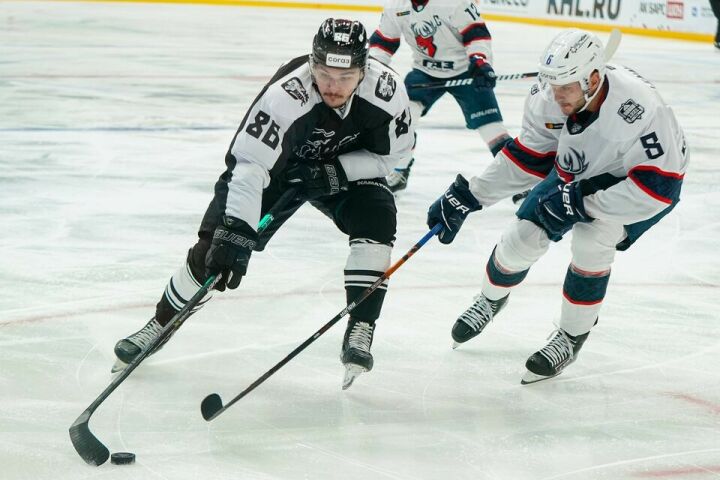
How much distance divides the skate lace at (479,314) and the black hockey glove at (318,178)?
57 centimetres

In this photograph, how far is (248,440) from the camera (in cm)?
244

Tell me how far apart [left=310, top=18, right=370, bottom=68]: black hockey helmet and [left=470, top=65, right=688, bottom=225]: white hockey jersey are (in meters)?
0.57

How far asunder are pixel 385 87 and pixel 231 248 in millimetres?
627

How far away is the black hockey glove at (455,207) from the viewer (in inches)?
117

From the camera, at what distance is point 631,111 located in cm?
269

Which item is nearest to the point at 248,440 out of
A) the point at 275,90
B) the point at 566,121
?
the point at 275,90

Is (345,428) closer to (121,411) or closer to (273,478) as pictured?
(273,478)

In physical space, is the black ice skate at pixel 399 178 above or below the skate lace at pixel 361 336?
below

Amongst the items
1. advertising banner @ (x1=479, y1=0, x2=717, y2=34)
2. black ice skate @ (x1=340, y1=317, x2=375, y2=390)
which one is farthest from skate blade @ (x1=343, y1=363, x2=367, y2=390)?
advertising banner @ (x1=479, y1=0, x2=717, y2=34)

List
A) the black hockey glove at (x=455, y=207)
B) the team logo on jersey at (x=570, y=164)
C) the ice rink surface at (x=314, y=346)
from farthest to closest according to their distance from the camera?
the black hockey glove at (x=455, y=207)
the team logo on jersey at (x=570, y=164)
the ice rink surface at (x=314, y=346)

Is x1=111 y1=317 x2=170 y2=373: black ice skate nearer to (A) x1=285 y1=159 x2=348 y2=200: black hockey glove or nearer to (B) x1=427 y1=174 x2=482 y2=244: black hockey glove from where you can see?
(A) x1=285 y1=159 x2=348 y2=200: black hockey glove

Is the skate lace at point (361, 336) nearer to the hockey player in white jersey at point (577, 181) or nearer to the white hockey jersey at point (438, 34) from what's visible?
the hockey player in white jersey at point (577, 181)

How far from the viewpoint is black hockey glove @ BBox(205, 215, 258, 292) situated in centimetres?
257

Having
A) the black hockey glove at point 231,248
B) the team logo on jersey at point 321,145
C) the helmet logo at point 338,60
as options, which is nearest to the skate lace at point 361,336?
the black hockey glove at point 231,248
